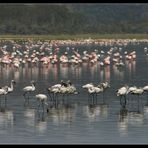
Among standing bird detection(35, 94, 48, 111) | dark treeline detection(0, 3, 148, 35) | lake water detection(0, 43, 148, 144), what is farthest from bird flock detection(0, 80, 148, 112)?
dark treeline detection(0, 3, 148, 35)

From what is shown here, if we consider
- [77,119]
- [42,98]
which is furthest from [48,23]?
[77,119]

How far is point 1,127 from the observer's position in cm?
2120

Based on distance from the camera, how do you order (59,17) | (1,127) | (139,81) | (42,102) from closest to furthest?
1. (1,127)
2. (42,102)
3. (139,81)
4. (59,17)

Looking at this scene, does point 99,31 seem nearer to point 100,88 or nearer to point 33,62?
point 33,62

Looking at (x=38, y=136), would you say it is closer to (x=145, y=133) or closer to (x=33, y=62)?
(x=145, y=133)

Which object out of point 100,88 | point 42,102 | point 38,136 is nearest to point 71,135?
A: point 38,136

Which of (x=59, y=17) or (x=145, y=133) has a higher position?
(x=59, y=17)

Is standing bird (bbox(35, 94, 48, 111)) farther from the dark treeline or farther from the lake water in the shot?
the dark treeline

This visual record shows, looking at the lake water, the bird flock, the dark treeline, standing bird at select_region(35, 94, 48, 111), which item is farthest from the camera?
the dark treeline

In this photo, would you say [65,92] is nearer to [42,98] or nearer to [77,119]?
[42,98]

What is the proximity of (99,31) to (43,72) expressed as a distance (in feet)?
268

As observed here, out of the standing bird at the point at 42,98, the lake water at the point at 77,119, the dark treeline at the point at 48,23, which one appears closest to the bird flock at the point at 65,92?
the standing bird at the point at 42,98

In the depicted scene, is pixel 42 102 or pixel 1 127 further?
pixel 42 102

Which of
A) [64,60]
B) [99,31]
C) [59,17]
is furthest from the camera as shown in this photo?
[59,17]
